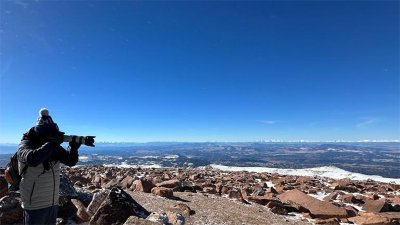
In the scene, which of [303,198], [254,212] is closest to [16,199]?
[254,212]

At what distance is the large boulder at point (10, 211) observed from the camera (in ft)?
28.9

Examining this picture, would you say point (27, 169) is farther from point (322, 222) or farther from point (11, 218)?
point (322, 222)

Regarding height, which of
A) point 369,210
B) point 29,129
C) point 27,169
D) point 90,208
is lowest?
point 369,210

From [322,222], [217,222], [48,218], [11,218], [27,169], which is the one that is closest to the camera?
[27,169]

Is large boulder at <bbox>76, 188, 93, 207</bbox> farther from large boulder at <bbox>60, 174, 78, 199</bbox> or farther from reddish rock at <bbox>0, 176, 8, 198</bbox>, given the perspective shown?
reddish rock at <bbox>0, 176, 8, 198</bbox>

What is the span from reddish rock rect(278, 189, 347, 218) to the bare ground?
61.8 inches

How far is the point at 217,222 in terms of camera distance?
10023mm

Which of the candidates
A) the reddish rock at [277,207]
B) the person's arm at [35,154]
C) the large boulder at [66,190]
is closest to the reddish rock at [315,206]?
the reddish rock at [277,207]

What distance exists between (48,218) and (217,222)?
5459 millimetres

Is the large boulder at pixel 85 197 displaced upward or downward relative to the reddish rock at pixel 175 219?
upward

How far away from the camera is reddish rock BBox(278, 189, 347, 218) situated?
12.6m

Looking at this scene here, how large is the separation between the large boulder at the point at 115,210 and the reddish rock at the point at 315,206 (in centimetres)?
743

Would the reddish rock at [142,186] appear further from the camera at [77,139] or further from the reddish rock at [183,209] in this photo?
the camera at [77,139]

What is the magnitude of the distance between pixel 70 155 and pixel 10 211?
4.56m
